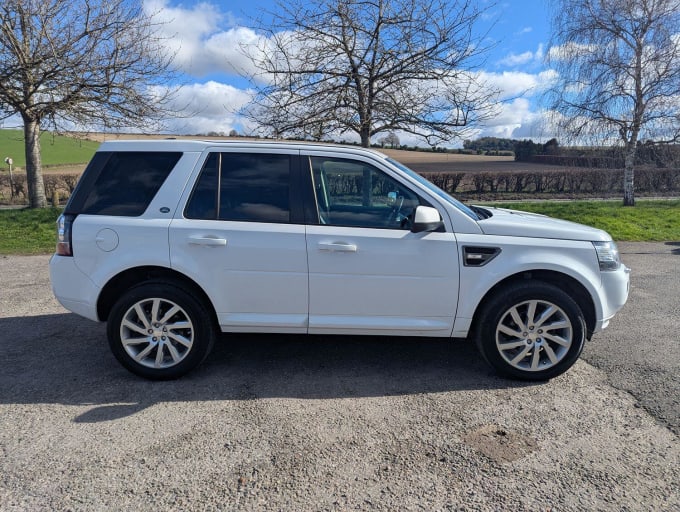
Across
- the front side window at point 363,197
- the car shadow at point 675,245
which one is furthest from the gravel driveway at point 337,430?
the car shadow at point 675,245

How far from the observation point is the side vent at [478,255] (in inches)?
143

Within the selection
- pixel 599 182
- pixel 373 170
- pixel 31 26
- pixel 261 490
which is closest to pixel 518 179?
pixel 599 182

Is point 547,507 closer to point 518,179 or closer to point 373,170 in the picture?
point 373,170

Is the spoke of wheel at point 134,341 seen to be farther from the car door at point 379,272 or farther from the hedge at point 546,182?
the hedge at point 546,182

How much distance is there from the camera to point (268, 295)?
12.1ft

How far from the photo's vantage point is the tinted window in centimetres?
377

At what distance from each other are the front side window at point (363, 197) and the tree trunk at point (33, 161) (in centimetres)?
1271

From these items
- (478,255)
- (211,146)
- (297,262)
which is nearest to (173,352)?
(297,262)

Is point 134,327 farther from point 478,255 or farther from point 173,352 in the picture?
point 478,255

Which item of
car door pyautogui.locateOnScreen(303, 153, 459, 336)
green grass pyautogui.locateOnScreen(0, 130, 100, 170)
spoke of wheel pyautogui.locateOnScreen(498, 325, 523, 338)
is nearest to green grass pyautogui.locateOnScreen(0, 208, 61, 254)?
car door pyautogui.locateOnScreen(303, 153, 459, 336)

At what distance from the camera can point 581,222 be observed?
1206 cm

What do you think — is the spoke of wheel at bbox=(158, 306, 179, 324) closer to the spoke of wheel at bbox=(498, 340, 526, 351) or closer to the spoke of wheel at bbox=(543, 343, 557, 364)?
the spoke of wheel at bbox=(498, 340, 526, 351)

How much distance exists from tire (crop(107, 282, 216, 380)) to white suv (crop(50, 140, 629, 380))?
0.01 metres

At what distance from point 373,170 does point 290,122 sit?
280 inches
